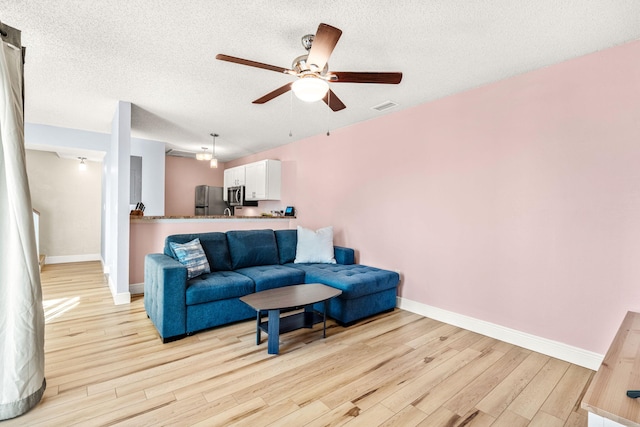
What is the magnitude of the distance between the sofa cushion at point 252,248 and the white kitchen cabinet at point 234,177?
2772 millimetres

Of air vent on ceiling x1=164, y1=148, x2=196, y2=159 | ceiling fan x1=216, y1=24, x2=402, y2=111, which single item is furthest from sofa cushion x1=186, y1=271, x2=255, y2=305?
air vent on ceiling x1=164, y1=148, x2=196, y2=159

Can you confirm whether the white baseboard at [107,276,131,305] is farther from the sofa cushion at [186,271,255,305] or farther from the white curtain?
the white curtain

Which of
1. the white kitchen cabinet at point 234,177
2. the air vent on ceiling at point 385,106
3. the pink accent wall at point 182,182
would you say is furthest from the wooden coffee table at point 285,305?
the pink accent wall at point 182,182

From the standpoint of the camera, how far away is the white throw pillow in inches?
162

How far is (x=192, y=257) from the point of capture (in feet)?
10.3

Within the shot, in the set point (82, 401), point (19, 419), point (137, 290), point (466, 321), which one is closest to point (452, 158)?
point (466, 321)

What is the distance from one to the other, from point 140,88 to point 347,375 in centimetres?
352

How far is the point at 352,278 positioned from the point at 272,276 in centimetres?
90

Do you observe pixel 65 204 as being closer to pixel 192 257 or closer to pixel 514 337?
pixel 192 257

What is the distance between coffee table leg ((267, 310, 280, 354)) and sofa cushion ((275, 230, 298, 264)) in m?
1.68

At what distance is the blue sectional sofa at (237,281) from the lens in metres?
2.71

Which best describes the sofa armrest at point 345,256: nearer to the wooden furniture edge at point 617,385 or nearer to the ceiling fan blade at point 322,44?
the ceiling fan blade at point 322,44

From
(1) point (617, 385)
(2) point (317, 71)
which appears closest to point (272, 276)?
(2) point (317, 71)

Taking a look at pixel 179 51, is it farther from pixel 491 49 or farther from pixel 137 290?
pixel 137 290
